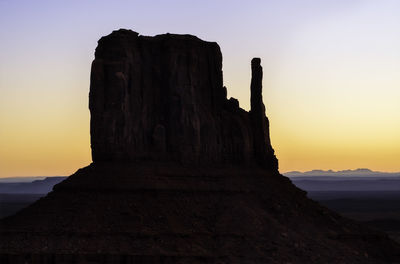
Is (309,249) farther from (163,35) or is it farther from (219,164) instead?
(163,35)

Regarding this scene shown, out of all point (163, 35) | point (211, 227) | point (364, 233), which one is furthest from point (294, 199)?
point (163, 35)

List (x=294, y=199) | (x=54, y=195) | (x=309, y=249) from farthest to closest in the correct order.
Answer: (x=294, y=199) < (x=54, y=195) < (x=309, y=249)

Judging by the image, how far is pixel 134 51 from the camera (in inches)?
3489

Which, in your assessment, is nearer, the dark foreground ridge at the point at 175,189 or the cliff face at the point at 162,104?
the dark foreground ridge at the point at 175,189

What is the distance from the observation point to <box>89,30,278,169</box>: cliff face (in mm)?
86250

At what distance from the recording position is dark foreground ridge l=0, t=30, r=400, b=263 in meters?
76.6

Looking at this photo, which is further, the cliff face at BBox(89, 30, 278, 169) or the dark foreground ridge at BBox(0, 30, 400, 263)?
the cliff face at BBox(89, 30, 278, 169)

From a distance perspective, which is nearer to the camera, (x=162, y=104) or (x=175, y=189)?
(x=175, y=189)

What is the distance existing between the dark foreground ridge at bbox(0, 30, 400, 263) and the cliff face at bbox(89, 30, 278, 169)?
9 centimetres

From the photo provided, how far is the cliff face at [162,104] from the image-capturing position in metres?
86.2

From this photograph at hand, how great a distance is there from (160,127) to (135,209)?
1025cm

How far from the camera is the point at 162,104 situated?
294 ft

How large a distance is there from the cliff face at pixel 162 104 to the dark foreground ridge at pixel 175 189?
9 cm

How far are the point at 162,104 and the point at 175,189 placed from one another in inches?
376
